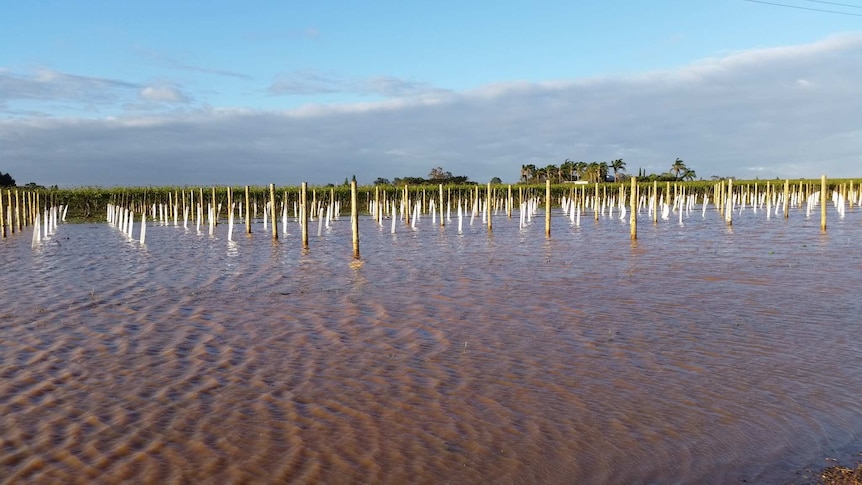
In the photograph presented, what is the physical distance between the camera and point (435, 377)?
6398mm

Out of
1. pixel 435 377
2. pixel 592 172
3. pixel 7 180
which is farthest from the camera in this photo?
pixel 592 172

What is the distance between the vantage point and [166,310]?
33.1 ft

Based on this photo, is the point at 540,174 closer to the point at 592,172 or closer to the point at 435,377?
the point at 592,172

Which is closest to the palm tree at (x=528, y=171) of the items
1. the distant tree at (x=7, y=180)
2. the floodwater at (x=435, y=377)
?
the distant tree at (x=7, y=180)

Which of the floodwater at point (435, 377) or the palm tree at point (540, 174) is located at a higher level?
the palm tree at point (540, 174)

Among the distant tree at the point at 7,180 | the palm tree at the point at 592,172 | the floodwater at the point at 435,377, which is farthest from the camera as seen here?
the palm tree at the point at 592,172

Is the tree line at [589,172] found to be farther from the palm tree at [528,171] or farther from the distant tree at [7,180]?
the distant tree at [7,180]

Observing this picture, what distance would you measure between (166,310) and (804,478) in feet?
28.3

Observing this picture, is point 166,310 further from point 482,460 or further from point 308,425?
point 482,460

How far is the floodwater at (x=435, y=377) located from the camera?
4.46m

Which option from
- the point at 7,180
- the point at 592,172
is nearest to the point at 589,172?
the point at 592,172

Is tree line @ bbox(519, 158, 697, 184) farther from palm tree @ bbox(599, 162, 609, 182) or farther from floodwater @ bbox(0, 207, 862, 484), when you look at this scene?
floodwater @ bbox(0, 207, 862, 484)

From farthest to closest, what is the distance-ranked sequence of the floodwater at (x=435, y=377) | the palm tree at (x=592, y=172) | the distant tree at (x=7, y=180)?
the palm tree at (x=592, y=172), the distant tree at (x=7, y=180), the floodwater at (x=435, y=377)

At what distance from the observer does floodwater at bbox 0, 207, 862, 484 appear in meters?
4.46
